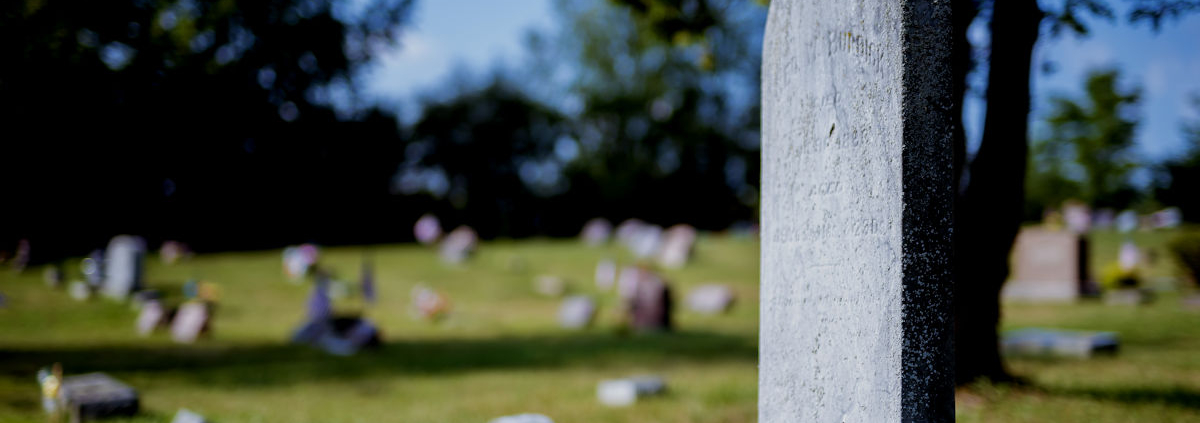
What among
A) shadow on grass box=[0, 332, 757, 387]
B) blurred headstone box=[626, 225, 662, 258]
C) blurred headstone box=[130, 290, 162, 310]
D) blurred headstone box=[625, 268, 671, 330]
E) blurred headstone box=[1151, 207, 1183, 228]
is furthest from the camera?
blurred headstone box=[1151, 207, 1183, 228]

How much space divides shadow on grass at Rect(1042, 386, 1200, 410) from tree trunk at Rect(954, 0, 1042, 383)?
2.05 ft

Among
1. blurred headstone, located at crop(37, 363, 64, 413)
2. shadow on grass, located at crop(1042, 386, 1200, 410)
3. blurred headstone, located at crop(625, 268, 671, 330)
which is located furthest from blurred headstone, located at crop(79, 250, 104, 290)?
shadow on grass, located at crop(1042, 386, 1200, 410)

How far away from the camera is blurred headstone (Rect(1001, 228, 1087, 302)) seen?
15.0 metres

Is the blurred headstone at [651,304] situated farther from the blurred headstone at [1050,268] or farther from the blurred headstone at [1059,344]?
the blurred headstone at [1050,268]

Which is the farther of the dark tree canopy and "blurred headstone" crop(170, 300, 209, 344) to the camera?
"blurred headstone" crop(170, 300, 209, 344)

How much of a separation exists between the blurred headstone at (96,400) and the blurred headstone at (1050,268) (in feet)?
49.1

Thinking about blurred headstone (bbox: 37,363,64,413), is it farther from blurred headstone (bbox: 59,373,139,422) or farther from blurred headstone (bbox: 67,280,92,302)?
blurred headstone (bbox: 67,280,92,302)

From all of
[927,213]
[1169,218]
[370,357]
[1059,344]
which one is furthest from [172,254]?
[1169,218]

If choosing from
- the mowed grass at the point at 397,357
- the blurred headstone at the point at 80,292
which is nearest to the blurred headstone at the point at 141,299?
the mowed grass at the point at 397,357

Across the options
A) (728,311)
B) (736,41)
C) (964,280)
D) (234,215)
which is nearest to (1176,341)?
(964,280)

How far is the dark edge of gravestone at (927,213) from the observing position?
2.45 meters

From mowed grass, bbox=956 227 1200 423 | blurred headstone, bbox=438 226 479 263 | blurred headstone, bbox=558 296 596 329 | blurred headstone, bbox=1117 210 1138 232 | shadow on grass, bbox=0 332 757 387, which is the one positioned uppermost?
blurred headstone, bbox=1117 210 1138 232

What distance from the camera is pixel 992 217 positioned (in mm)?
5707

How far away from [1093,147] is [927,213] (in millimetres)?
46578
